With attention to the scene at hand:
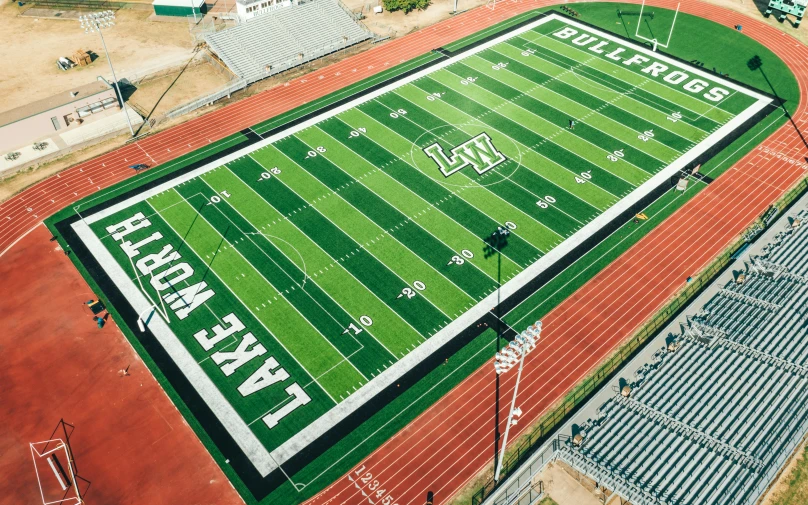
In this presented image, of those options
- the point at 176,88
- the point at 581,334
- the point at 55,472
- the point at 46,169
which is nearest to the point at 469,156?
the point at 581,334

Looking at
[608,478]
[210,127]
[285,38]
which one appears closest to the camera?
[608,478]

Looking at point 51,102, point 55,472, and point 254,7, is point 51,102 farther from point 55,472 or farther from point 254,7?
point 55,472

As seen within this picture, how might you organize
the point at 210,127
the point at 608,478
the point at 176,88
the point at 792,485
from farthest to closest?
the point at 176,88 < the point at 210,127 < the point at 792,485 < the point at 608,478

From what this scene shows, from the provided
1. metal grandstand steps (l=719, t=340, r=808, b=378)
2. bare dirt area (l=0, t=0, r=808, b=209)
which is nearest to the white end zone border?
bare dirt area (l=0, t=0, r=808, b=209)

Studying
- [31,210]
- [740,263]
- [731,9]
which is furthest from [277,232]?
[731,9]

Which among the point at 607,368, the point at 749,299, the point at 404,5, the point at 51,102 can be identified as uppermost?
the point at 404,5

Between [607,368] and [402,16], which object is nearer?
[607,368]

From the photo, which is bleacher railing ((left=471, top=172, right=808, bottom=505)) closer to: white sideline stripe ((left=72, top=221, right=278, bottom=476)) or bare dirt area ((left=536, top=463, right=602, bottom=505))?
bare dirt area ((left=536, top=463, right=602, bottom=505))
